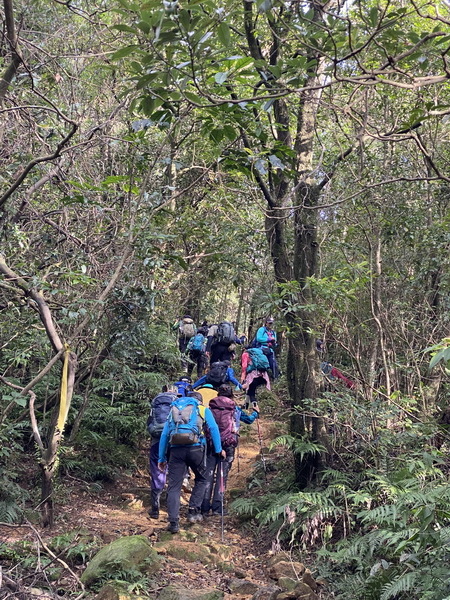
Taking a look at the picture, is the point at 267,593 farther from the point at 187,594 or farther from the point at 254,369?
the point at 254,369

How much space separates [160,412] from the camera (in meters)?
7.91

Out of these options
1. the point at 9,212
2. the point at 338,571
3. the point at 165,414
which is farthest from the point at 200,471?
the point at 9,212

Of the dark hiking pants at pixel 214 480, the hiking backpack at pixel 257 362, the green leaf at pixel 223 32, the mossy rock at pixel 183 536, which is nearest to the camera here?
the green leaf at pixel 223 32

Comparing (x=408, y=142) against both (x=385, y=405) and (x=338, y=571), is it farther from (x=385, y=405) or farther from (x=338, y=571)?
(x=338, y=571)

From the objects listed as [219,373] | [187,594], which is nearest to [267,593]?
[187,594]

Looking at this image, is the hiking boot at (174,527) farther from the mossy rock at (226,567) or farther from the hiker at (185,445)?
the mossy rock at (226,567)

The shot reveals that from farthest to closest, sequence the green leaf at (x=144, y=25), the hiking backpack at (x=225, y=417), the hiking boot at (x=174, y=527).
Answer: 1. the hiking backpack at (x=225, y=417)
2. the hiking boot at (x=174, y=527)
3. the green leaf at (x=144, y=25)

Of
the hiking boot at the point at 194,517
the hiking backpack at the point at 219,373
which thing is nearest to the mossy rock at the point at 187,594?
the hiking boot at the point at 194,517

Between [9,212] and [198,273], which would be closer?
[9,212]

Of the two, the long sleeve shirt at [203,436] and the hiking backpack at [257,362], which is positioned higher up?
the hiking backpack at [257,362]

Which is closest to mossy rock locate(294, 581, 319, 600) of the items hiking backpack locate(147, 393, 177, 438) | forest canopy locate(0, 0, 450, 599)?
forest canopy locate(0, 0, 450, 599)

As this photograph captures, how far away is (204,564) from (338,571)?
1527 millimetres

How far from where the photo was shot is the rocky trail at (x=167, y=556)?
5.09 meters

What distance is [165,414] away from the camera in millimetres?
7902
